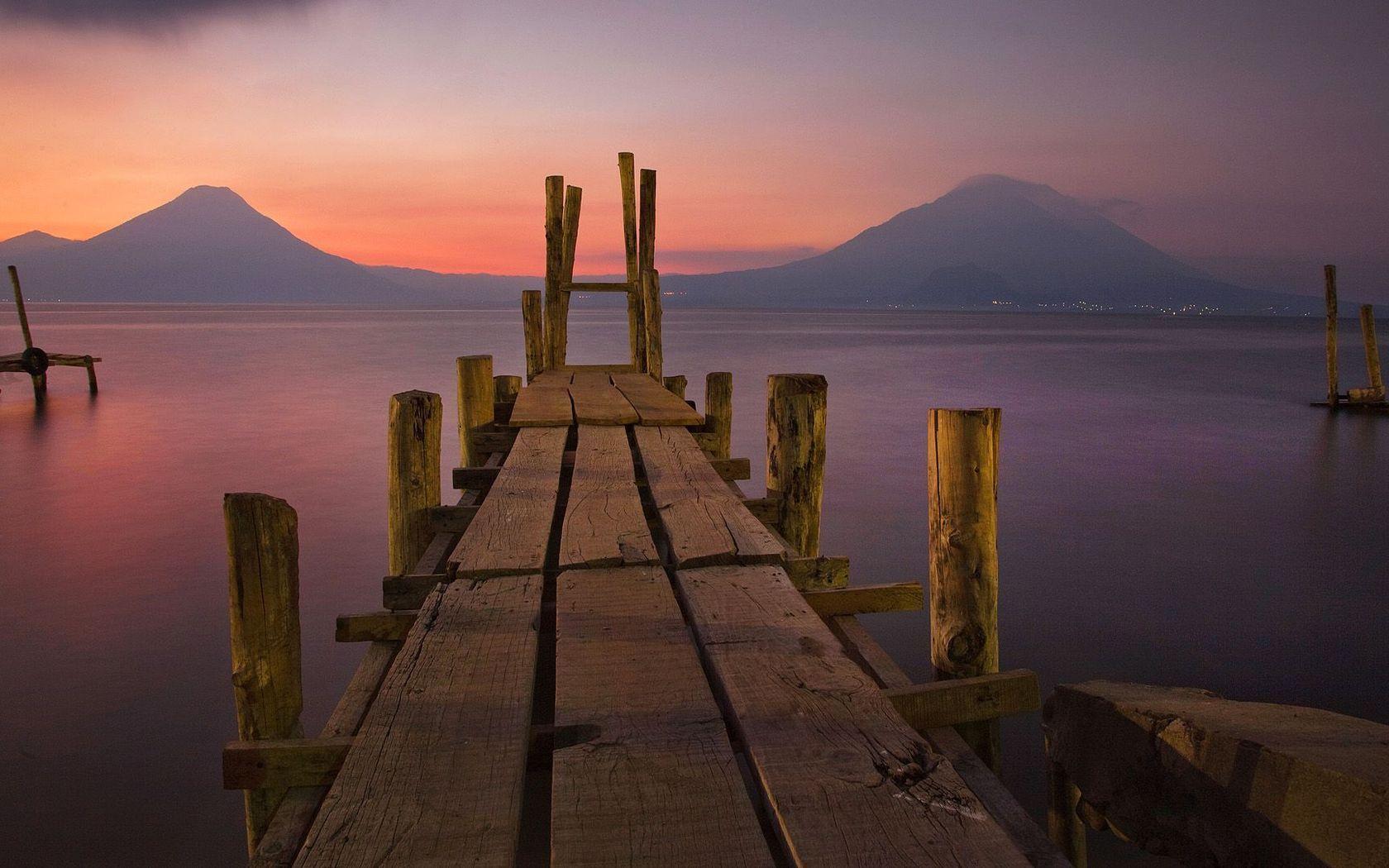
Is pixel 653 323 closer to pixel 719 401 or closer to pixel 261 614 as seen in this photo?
pixel 719 401

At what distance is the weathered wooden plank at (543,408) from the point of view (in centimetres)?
643

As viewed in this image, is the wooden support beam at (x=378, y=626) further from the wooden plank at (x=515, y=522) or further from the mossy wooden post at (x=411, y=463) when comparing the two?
the mossy wooden post at (x=411, y=463)

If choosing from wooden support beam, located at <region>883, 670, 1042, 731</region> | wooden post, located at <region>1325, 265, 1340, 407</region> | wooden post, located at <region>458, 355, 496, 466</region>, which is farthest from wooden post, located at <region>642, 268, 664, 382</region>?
wooden post, located at <region>1325, 265, 1340, 407</region>

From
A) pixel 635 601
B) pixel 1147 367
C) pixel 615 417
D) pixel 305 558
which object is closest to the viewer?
pixel 635 601

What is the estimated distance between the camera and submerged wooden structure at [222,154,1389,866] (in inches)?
67.0

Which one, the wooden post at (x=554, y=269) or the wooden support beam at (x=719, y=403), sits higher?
the wooden post at (x=554, y=269)

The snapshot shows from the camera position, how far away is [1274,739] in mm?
1999

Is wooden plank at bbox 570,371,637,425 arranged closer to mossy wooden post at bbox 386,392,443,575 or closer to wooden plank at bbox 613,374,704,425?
wooden plank at bbox 613,374,704,425

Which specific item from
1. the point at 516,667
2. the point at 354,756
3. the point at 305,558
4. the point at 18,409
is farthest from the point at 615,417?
the point at 18,409

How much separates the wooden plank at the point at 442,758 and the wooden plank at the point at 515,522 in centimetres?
47

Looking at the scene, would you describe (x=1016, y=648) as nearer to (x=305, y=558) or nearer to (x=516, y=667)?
(x=516, y=667)

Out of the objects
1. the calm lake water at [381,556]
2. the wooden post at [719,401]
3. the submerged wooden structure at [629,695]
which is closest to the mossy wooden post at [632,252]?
the wooden post at [719,401]

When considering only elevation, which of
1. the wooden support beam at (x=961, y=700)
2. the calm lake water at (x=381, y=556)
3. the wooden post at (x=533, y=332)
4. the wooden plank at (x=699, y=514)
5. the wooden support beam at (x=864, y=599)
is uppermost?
the wooden post at (x=533, y=332)

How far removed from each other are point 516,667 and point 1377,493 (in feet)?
49.1
